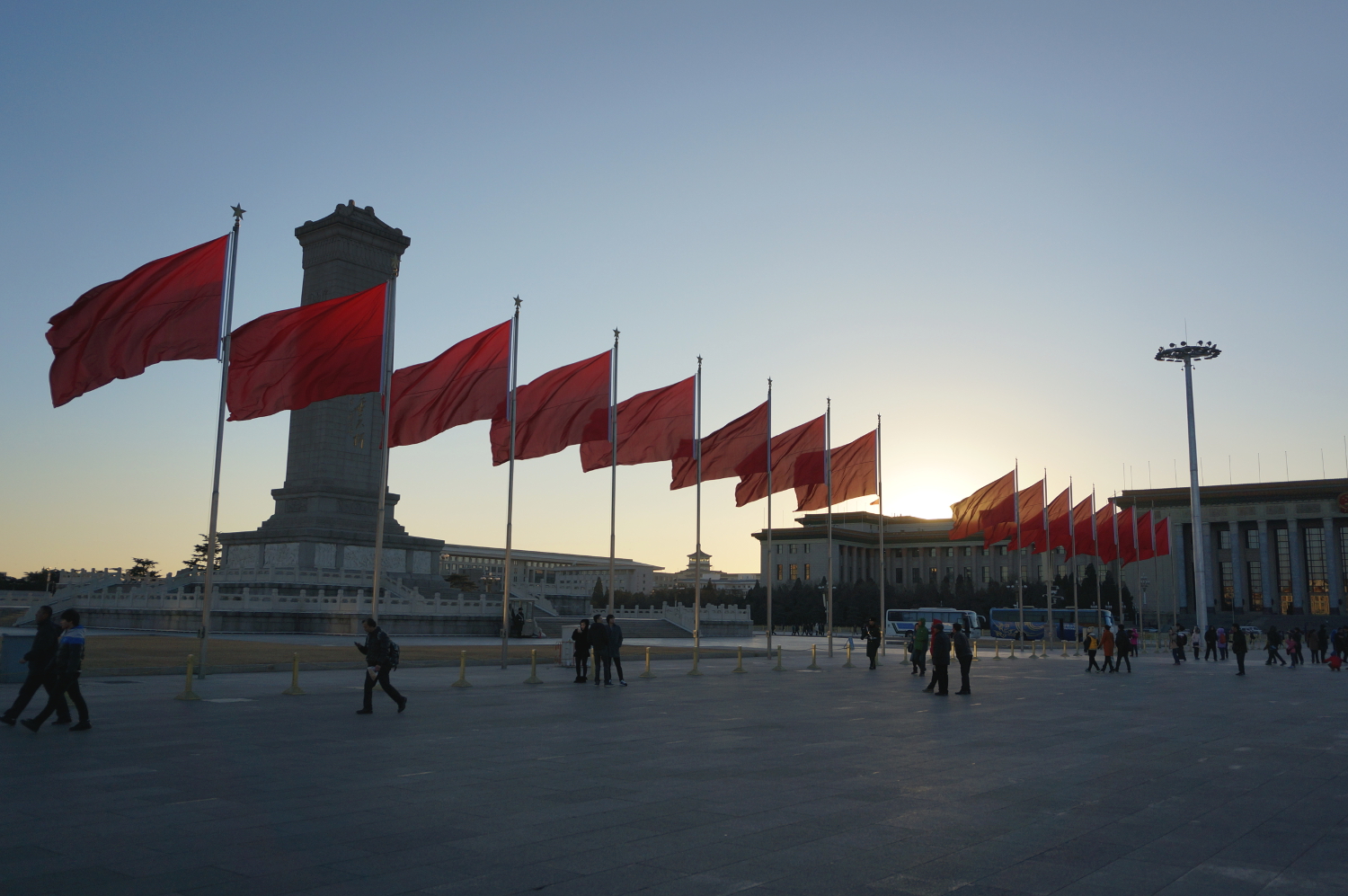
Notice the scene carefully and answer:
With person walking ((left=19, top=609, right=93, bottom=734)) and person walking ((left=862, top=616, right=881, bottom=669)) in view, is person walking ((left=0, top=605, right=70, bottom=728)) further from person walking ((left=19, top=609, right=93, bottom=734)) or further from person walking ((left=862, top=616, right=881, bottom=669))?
person walking ((left=862, top=616, right=881, bottom=669))

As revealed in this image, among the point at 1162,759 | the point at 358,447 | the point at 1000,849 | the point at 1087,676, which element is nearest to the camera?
the point at 1000,849

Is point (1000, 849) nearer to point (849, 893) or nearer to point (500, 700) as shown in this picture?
point (849, 893)

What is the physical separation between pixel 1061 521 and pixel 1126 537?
11.3 m

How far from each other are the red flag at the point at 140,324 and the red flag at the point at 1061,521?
46.2 m

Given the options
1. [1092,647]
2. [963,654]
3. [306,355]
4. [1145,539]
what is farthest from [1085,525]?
[306,355]

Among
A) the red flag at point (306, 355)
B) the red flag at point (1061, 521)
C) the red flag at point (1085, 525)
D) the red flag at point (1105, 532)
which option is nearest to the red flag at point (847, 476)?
the red flag at point (306, 355)

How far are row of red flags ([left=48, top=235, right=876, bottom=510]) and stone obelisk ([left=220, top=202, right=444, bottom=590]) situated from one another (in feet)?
126

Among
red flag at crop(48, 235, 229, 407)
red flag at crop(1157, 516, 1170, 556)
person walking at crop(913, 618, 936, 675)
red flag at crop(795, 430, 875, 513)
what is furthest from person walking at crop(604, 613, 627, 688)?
red flag at crop(1157, 516, 1170, 556)

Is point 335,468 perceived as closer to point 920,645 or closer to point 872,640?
point 872,640

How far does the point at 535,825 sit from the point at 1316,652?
171 feet

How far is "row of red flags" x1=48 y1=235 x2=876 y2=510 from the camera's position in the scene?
22141 mm

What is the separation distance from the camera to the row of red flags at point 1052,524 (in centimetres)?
5025

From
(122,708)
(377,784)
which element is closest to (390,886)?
(377,784)

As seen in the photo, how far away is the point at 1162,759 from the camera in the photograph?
14.4 m
